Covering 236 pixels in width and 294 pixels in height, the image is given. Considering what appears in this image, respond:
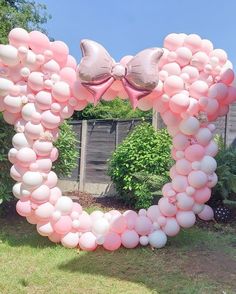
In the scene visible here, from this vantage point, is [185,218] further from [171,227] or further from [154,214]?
[154,214]

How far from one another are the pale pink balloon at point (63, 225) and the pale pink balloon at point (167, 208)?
107 cm

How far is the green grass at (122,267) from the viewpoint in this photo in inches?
142

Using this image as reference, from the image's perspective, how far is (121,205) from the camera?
7.70 meters

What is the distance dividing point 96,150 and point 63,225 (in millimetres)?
4981

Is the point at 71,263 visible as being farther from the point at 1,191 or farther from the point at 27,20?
the point at 27,20

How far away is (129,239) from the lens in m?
4.66

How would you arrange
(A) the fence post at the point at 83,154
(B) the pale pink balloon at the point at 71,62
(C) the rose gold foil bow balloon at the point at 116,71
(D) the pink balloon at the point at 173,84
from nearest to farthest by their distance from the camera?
1. (C) the rose gold foil bow balloon at the point at 116,71
2. (D) the pink balloon at the point at 173,84
3. (B) the pale pink balloon at the point at 71,62
4. (A) the fence post at the point at 83,154

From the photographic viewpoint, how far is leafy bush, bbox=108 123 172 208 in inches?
268

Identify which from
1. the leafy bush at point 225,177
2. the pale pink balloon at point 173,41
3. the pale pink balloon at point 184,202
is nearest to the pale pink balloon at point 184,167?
the pale pink balloon at point 184,202

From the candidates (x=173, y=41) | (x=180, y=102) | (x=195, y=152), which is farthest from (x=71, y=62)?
(x=195, y=152)

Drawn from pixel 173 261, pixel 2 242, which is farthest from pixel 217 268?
pixel 2 242

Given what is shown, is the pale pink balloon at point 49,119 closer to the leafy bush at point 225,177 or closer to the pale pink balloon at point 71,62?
the pale pink balloon at point 71,62

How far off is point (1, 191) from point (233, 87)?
3290 millimetres

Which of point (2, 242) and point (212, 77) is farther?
point (2, 242)
